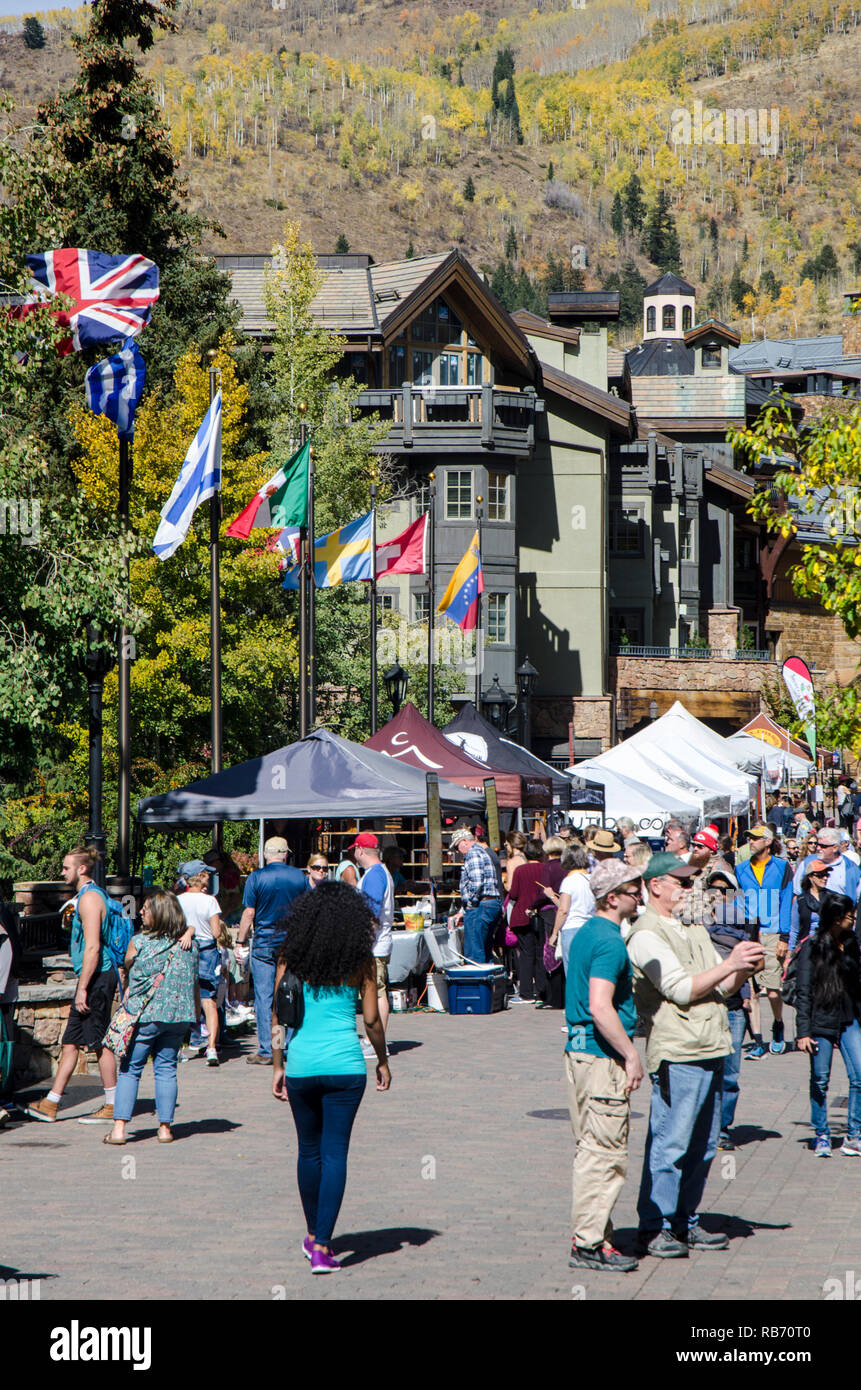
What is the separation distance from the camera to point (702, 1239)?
8023 mm

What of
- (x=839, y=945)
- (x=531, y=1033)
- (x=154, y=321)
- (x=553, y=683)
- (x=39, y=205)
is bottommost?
(x=531, y=1033)

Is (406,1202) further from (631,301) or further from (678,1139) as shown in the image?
(631,301)

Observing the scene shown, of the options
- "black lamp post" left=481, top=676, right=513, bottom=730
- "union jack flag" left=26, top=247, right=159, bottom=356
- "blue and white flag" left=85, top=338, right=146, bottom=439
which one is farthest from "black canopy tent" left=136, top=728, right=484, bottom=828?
"black lamp post" left=481, top=676, right=513, bottom=730

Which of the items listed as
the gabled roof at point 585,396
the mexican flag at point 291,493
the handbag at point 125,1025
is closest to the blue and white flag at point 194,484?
the mexican flag at point 291,493

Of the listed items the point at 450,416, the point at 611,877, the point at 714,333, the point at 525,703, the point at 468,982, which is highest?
the point at 714,333

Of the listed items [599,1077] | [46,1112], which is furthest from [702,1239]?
[46,1112]

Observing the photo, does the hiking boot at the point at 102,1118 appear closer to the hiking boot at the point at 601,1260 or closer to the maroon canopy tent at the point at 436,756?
the hiking boot at the point at 601,1260

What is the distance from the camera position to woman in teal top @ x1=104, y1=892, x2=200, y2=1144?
10883 mm

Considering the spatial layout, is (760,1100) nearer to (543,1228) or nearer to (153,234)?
(543,1228)

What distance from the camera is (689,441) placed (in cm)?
6688

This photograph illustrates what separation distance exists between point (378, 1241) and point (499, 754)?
19.7m

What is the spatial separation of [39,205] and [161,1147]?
1041cm

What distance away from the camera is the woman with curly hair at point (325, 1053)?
7422mm

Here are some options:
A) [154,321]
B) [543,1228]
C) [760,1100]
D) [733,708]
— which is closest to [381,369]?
[154,321]
